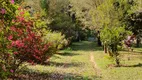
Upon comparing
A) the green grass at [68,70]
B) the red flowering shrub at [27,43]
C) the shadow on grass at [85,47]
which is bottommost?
the shadow on grass at [85,47]

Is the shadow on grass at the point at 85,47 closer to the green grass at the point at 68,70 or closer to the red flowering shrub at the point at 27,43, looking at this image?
the green grass at the point at 68,70

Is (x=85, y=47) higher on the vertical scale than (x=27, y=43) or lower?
lower

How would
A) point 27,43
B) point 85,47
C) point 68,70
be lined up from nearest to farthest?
1. point 27,43
2. point 68,70
3. point 85,47

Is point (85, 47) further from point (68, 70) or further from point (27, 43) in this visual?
point (27, 43)

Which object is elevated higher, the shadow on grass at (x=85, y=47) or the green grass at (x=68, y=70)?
the green grass at (x=68, y=70)

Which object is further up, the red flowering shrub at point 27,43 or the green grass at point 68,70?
the red flowering shrub at point 27,43

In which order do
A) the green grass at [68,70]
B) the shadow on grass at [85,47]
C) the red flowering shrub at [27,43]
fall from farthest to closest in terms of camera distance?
the shadow on grass at [85,47], the green grass at [68,70], the red flowering shrub at [27,43]

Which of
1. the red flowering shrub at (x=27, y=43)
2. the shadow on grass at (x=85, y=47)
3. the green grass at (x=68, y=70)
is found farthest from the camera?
the shadow on grass at (x=85, y=47)

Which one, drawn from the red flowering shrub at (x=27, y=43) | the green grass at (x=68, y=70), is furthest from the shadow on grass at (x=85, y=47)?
the red flowering shrub at (x=27, y=43)

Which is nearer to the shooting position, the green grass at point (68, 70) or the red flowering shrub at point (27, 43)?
the red flowering shrub at point (27, 43)

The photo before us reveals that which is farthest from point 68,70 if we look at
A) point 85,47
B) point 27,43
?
point 85,47

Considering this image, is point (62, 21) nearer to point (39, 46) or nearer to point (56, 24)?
point (56, 24)

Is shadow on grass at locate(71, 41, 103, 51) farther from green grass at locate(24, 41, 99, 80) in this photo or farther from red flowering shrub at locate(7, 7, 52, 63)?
red flowering shrub at locate(7, 7, 52, 63)

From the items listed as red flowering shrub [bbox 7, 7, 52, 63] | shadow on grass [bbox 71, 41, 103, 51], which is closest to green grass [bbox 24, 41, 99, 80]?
red flowering shrub [bbox 7, 7, 52, 63]
